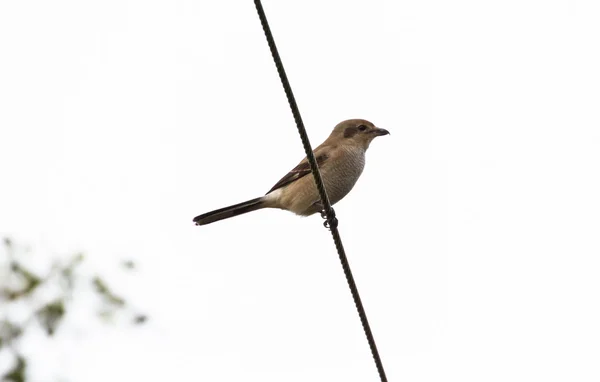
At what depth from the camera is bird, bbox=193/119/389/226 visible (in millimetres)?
6688

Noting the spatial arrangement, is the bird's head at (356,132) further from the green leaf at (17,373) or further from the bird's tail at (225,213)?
the green leaf at (17,373)

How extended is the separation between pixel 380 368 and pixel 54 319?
1.76 meters

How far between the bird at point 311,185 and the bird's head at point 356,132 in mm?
29

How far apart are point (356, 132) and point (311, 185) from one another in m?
1.01

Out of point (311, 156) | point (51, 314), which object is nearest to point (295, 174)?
point (311, 156)

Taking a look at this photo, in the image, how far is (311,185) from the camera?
668 cm

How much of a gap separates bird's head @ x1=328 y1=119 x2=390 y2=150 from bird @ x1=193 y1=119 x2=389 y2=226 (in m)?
0.03

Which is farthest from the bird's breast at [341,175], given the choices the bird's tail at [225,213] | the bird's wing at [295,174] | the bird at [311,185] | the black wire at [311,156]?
the black wire at [311,156]

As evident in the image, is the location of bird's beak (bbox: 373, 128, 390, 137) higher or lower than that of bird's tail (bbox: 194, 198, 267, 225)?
higher

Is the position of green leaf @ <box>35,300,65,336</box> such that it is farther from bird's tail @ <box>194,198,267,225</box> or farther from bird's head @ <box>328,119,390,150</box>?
bird's head @ <box>328,119,390,150</box>

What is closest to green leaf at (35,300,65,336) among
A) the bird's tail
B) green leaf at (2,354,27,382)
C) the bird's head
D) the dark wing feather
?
green leaf at (2,354,27,382)

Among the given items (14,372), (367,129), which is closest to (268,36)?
(14,372)

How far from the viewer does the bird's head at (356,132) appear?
7.33 meters

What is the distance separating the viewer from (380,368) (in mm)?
3584
